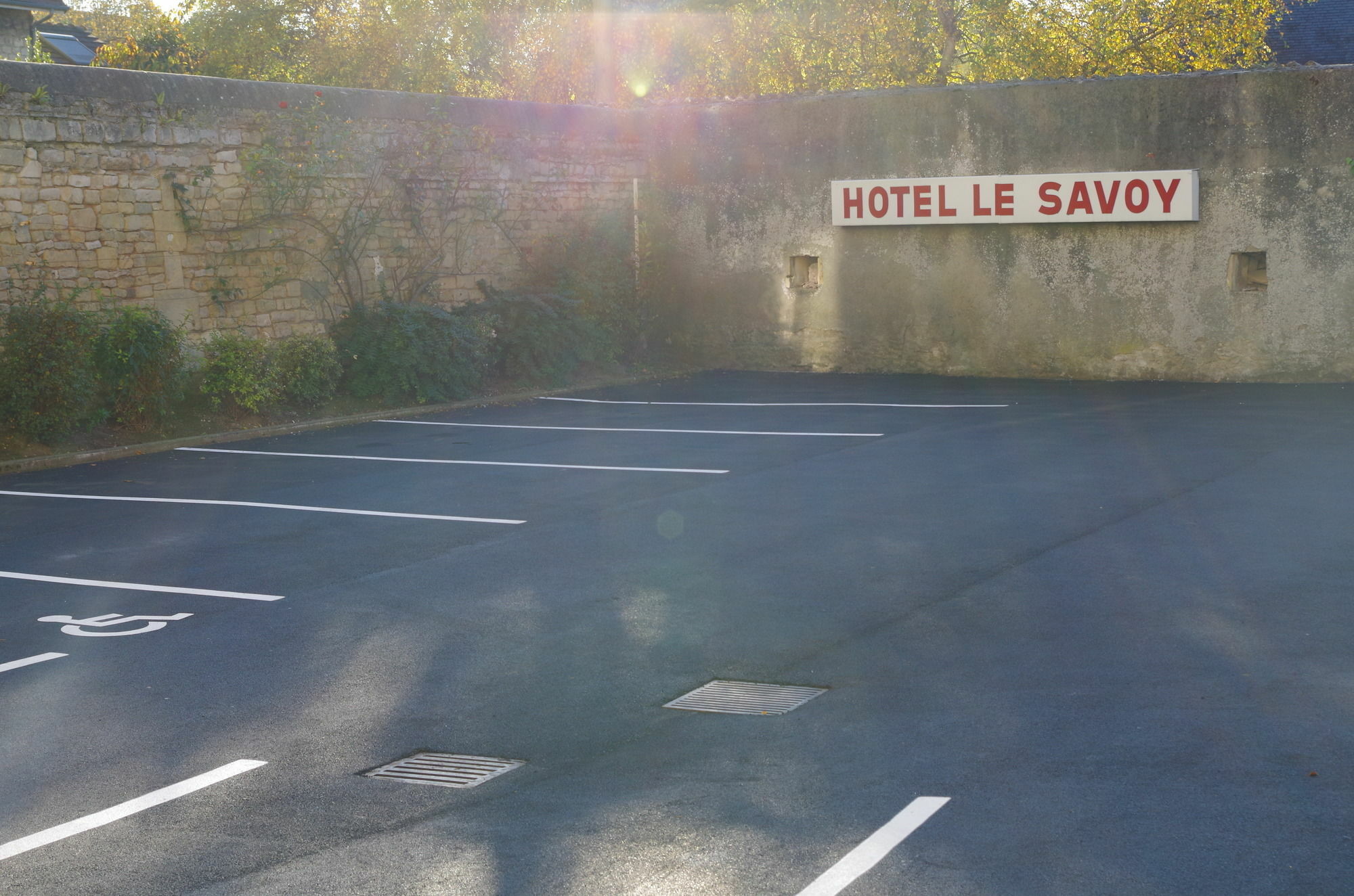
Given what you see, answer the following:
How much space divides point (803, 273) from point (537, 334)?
13.5 feet

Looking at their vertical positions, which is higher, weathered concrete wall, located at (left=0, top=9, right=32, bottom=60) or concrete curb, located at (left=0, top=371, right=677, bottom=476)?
→ weathered concrete wall, located at (left=0, top=9, right=32, bottom=60)

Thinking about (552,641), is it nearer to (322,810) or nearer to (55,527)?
(322,810)

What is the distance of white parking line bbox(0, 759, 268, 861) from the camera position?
487 cm

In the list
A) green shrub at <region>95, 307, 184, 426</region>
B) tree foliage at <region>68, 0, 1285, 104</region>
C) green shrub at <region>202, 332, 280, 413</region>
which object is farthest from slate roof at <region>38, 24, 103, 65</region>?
green shrub at <region>95, 307, 184, 426</region>

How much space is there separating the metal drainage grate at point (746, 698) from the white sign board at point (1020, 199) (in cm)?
1280

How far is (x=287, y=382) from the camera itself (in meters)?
16.4

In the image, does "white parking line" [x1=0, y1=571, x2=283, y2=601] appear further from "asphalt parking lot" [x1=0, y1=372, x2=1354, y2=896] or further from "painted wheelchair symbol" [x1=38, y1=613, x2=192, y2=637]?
"painted wheelchair symbol" [x1=38, y1=613, x2=192, y2=637]

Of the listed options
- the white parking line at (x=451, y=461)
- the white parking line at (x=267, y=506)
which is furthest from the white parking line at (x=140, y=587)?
the white parking line at (x=451, y=461)

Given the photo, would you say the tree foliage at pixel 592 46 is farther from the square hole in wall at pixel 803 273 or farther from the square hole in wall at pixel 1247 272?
the square hole in wall at pixel 1247 272

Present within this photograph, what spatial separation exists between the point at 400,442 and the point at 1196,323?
9640 millimetres

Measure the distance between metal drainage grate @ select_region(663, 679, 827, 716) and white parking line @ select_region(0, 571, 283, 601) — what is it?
9.93 ft

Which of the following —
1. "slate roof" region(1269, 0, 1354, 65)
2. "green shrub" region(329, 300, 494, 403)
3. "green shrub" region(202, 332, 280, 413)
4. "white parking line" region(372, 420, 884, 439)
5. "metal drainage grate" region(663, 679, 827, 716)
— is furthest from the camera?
"slate roof" region(1269, 0, 1354, 65)

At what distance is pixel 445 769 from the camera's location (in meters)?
5.54

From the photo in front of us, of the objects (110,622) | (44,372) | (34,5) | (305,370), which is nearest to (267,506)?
(110,622)
